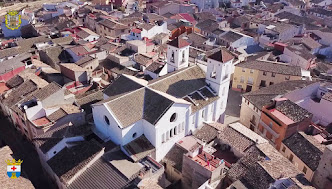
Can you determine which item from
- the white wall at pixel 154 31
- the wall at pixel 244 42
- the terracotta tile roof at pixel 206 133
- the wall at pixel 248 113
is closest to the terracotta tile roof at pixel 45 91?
the terracotta tile roof at pixel 206 133

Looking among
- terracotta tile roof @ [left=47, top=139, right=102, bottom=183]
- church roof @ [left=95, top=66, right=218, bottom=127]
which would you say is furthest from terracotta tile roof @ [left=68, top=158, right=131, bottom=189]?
church roof @ [left=95, top=66, right=218, bottom=127]

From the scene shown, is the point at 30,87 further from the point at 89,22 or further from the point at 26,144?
the point at 89,22

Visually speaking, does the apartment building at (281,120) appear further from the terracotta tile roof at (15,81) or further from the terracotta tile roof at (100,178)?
the terracotta tile roof at (15,81)

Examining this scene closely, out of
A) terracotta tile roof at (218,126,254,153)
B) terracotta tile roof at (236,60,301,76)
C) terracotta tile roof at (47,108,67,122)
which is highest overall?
terracotta tile roof at (236,60,301,76)

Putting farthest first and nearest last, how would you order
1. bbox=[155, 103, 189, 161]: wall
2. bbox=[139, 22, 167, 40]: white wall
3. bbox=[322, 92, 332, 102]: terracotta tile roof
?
bbox=[139, 22, 167, 40]: white wall
bbox=[322, 92, 332, 102]: terracotta tile roof
bbox=[155, 103, 189, 161]: wall

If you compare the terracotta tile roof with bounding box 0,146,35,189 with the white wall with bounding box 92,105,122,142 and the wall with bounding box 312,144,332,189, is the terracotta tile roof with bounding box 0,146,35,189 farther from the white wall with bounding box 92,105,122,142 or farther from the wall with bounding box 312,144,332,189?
the wall with bounding box 312,144,332,189
